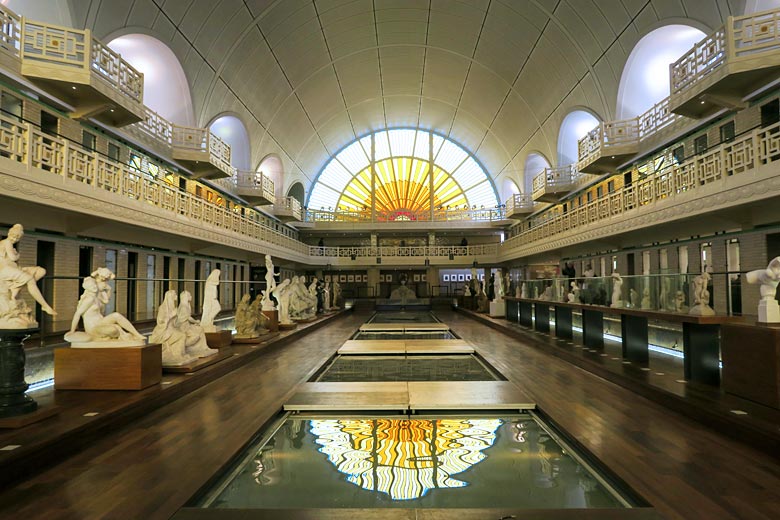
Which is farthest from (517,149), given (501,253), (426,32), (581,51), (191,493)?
(191,493)

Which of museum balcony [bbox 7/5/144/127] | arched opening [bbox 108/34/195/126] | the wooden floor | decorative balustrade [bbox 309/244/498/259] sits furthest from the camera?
decorative balustrade [bbox 309/244/498/259]

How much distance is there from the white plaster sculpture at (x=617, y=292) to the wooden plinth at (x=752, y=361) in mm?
3714

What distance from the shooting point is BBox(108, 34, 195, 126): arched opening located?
16891 mm

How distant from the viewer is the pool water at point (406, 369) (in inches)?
341

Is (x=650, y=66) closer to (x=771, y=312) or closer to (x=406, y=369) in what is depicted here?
(x=771, y=312)

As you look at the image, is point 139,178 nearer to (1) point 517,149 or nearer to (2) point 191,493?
(2) point 191,493

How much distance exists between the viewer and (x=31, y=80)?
36.6 ft

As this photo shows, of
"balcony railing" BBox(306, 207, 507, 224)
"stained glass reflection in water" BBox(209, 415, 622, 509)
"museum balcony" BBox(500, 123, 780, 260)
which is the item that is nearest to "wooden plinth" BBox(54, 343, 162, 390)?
"stained glass reflection in water" BBox(209, 415, 622, 509)

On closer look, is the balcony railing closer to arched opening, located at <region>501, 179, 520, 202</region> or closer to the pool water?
arched opening, located at <region>501, 179, 520, 202</region>

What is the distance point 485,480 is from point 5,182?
882cm

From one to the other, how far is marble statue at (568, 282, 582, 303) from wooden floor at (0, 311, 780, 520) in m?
5.19

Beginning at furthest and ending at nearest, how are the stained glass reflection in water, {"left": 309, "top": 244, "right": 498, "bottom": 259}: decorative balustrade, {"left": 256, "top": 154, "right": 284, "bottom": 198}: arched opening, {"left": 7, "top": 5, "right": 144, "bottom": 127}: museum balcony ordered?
{"left": 309, "top": 244, "right": 498, "bottom": 259}: decorative balustrade < {"left": 256, "top": 154, "right": 284, "bottom": 198}: arched opening < {"left": 7, "top": 5, "right": 144, "bottom": 127}: museum balcony < the stained glass reflection in water

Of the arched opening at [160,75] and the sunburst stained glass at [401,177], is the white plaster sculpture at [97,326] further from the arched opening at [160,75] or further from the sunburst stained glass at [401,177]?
the sunburst stained glass at [401,177]

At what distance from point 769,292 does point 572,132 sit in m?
22.0
